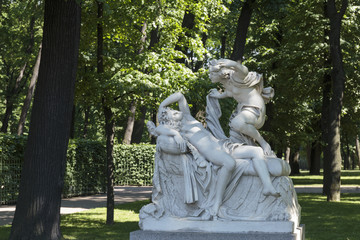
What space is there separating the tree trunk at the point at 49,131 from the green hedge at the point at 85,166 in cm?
947

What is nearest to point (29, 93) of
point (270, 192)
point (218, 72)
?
point (218, 72)

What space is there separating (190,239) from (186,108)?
190 cm

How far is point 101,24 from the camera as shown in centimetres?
1316

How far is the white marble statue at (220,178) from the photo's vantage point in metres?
7.46

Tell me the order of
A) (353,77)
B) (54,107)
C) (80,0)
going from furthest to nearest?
(353,77)
(54,107)
(80,0)

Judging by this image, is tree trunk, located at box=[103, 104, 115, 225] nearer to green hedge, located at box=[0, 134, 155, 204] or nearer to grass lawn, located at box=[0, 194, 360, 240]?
grass lawn, located at box=[0, 194, 360, 240]

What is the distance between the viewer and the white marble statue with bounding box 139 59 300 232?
24.5 feet

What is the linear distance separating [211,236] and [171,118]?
173 cm

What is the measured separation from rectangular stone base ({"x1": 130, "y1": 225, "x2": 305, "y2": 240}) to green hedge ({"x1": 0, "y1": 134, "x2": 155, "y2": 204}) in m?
12.5

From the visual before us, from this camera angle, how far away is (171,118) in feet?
26.4

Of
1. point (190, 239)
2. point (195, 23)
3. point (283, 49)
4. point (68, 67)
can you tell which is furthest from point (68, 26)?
point (283, 49)

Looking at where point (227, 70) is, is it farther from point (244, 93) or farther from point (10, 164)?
point (10, 164)

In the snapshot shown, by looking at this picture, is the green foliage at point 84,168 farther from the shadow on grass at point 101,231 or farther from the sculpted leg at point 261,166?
the sculpted leg at point 261,166

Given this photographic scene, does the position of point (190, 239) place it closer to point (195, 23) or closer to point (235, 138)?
point (235, 138)
